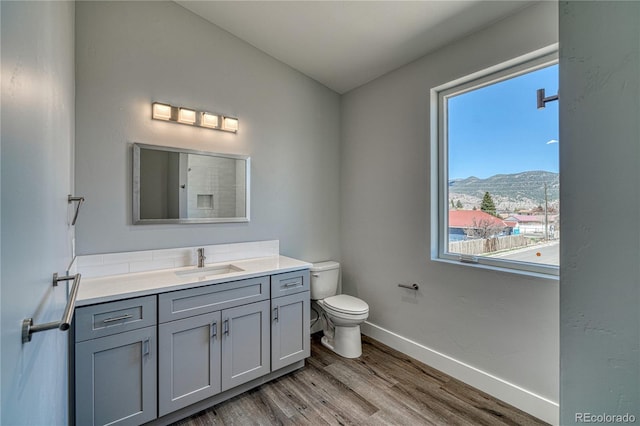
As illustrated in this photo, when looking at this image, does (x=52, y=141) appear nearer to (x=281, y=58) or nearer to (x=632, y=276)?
(x=632, y=276)

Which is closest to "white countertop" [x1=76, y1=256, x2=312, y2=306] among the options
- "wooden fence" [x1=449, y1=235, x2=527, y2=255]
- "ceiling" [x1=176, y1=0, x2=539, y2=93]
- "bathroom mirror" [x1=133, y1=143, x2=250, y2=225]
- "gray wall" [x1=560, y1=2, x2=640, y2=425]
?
"bathroom mirror" [x1=133, y1=143, x2=250, y2=225]

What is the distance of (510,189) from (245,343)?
2.12m

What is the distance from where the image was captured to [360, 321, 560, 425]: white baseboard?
1.72 m

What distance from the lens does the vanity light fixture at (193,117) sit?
2.06m

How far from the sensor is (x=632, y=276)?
1.85 feet

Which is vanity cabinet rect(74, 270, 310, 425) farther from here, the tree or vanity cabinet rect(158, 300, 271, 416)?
the tree

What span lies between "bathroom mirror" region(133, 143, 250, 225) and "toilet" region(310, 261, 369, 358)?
3.06ft

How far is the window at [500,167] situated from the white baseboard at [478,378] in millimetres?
775

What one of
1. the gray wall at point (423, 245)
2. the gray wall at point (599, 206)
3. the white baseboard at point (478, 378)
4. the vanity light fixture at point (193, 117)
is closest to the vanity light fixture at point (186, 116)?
the vanity light fixture at point (193, 117)

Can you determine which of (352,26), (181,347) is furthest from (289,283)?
(352,26)

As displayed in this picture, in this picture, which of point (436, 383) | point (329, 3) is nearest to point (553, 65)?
point (329, 3)

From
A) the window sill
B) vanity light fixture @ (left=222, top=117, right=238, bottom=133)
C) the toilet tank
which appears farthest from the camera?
the toilet tank

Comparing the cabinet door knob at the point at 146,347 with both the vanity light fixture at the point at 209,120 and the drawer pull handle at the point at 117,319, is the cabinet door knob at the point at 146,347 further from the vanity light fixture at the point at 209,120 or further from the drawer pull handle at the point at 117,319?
the vanity light fixture at the point at 209,120

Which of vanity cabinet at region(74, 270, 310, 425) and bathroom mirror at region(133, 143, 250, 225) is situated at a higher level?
bathroom mirror at region(133, 143, 250, 225)
